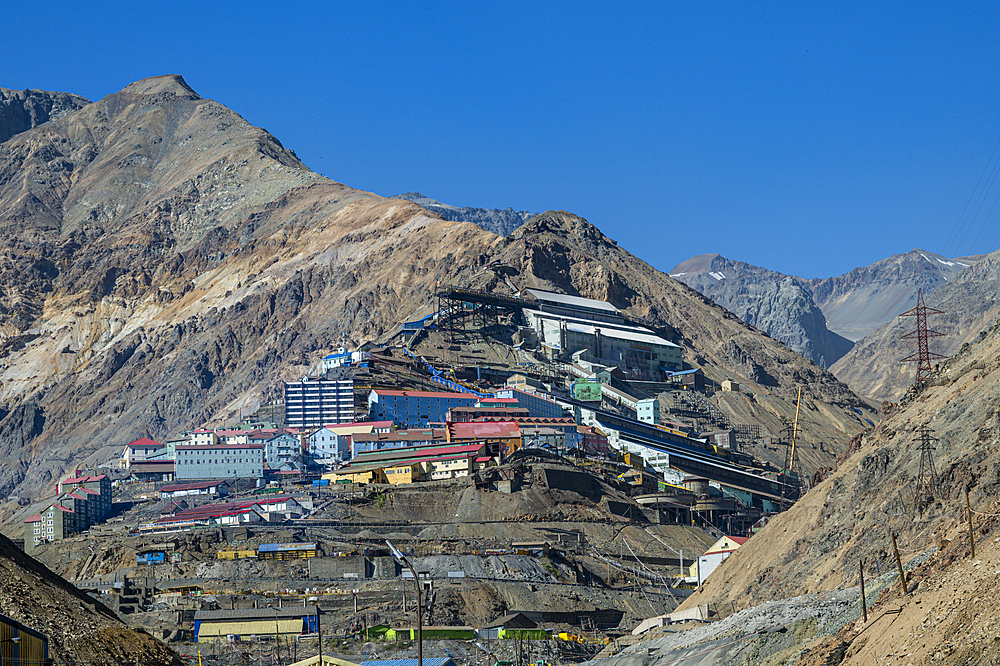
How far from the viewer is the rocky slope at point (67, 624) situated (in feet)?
140

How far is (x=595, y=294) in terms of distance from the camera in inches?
7559

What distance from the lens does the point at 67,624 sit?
4438cm

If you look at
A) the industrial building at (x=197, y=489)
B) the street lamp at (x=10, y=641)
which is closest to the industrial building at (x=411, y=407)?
the industrial building at (x=197, y=489)

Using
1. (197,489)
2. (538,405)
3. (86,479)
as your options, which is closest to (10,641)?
(197,489)

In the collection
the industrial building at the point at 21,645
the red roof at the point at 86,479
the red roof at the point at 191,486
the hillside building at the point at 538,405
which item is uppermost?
the hillside building at the point at 538,405

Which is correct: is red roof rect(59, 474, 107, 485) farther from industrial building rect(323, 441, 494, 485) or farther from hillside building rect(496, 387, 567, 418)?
hillside building rect(496, 387, 567, 418)

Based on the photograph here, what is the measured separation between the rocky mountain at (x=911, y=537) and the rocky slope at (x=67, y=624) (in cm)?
2396

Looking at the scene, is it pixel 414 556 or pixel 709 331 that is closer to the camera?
pixel 414 556

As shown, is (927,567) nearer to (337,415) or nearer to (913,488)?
(913,488)

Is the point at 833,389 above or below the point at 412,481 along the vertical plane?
above

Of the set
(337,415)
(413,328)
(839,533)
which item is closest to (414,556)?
(839,533)

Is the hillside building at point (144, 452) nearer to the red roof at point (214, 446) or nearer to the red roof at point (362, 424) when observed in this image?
the red roof at point (214, 446)

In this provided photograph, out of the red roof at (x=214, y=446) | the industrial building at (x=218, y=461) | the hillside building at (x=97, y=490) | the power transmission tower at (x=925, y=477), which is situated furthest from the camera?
the red roof at (x=214, y=446)

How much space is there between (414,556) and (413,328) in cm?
7230
